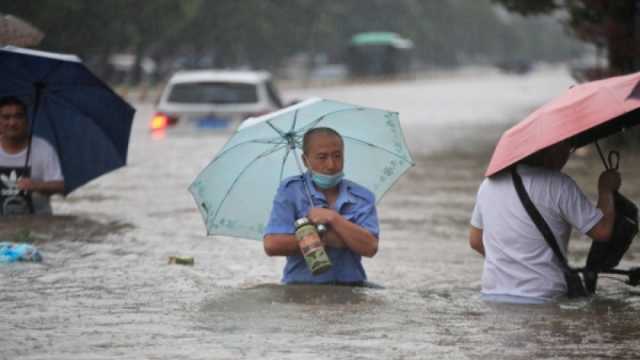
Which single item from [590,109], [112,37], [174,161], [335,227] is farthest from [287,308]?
[112,37]

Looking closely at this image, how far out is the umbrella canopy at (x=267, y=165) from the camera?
1006cm

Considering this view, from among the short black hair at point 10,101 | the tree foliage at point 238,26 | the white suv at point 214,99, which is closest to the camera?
the short black hair at point 10,101

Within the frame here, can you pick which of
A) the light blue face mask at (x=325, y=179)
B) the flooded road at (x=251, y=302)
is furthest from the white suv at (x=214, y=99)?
the light blue face mask at (x=325, y=179)

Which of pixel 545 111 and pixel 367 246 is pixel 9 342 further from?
pixel 545 111

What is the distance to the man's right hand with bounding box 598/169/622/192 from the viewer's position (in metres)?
8.82

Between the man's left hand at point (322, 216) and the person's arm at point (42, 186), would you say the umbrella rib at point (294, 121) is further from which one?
the person's arm at point (42, 186)

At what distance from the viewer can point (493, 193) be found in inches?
350

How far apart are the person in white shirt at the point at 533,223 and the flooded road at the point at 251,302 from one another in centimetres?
15

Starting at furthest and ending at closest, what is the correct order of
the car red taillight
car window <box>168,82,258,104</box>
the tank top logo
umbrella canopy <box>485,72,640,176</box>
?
the car red taillight < car window <box>168,82,258,104</box> < the tank top logo < umbrella canopy <box>485,72,640,176</box>

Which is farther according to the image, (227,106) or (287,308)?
(227,106)

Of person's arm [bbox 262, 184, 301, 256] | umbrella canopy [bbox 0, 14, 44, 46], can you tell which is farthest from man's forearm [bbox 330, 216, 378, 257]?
umbrella canopy [bbox 0, 14, 44, 46]

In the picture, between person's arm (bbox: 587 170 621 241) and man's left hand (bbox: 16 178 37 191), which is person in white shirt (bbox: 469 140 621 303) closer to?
person's arm (bbox: 587 170 621 241)

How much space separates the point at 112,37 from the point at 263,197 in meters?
53.0

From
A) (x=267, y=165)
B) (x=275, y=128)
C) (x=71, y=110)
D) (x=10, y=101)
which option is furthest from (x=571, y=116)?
(x=71, y=110)
